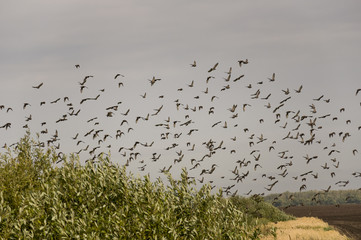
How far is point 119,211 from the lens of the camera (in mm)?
29438

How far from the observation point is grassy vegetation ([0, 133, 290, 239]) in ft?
96.1

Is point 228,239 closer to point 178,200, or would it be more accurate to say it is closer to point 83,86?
point 178,200

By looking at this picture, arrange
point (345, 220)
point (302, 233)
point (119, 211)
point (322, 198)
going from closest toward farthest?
point (119, 211), point (302, 233), point (345, 220), point (322, 198)

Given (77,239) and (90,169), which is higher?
(90,169)

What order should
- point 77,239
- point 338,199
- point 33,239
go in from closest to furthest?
A: 1. point 77,239
2. point 33,239
3. point 338,199

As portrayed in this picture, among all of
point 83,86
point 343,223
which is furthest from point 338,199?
point 83,86

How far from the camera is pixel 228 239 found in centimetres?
3062

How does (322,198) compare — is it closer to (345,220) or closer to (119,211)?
(345,220)

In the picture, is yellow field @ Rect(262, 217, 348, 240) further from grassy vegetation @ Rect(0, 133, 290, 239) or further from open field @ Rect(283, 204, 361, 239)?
grassy vegetation @ Rect(0, 133, 290, 239)

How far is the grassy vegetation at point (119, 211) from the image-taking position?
29281 mm

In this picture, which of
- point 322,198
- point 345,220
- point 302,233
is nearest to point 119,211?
point 302,233

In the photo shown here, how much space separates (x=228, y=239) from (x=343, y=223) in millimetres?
77165

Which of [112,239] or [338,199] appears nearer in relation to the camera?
[112,239]

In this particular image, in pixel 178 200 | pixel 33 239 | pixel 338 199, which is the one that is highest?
pixel 338 199
